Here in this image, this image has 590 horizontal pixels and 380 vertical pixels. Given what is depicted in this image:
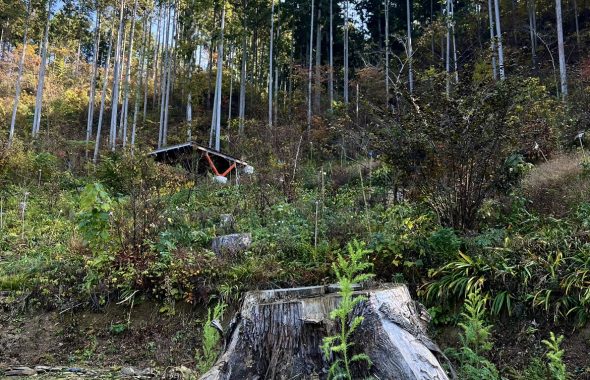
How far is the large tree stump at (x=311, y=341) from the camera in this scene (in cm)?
221

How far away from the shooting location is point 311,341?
234cm

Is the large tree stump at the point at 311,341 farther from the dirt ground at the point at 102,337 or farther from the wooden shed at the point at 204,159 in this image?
the wooden shed at the point at 204,159

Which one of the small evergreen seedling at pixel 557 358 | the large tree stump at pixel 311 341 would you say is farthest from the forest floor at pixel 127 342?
the large tree stump at pixel 311 341

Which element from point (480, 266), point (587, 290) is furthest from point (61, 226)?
point (587, 290)

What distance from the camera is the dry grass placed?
229 inches

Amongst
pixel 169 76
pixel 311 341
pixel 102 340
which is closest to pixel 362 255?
pixel 311 341

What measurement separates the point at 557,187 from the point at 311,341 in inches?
227

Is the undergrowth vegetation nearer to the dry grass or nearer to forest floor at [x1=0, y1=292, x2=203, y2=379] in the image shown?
the dry grass

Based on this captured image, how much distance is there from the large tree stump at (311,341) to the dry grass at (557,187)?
4.23 m

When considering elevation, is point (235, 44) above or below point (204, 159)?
above

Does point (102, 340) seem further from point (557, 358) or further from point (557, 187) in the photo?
point (557, 187)

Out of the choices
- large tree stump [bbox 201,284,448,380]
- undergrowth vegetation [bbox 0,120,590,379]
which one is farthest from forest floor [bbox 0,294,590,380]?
large tree stump [bbox 201,284,448,380]

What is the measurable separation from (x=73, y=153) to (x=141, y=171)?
451 inches

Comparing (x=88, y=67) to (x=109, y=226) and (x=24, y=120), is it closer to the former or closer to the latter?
(x=24, y=120)
